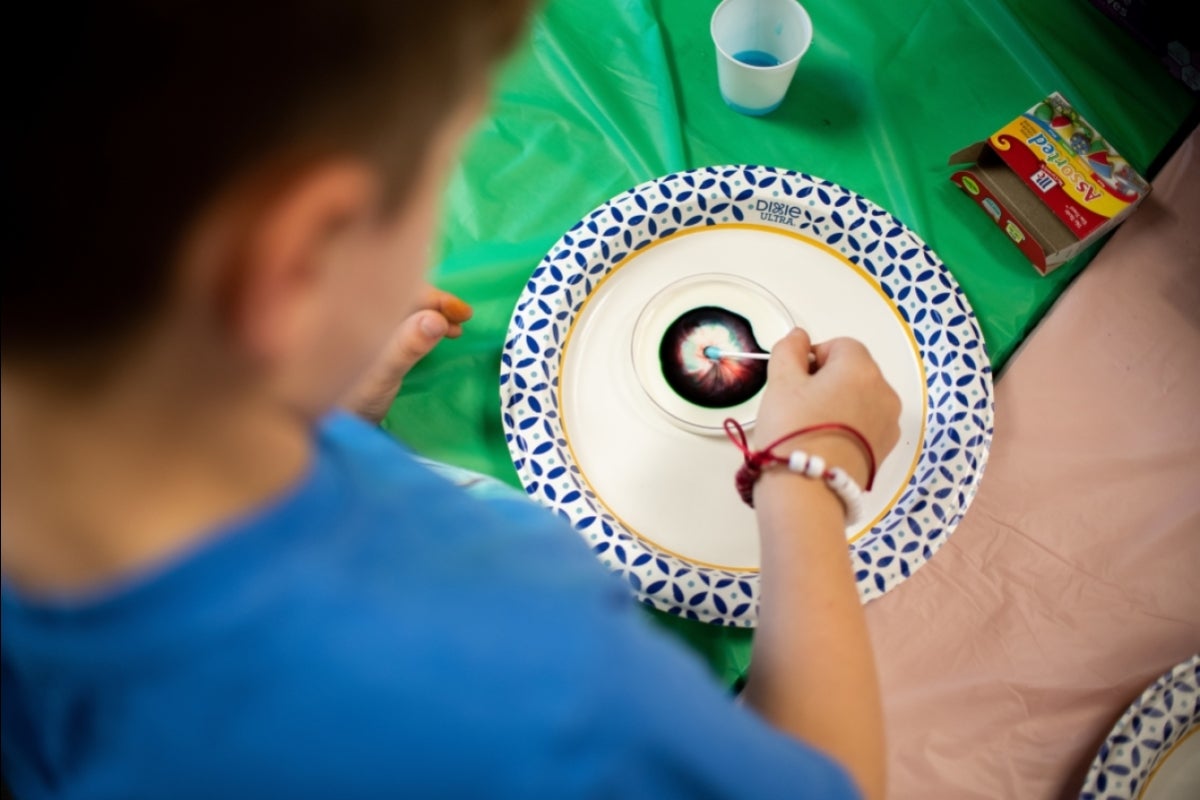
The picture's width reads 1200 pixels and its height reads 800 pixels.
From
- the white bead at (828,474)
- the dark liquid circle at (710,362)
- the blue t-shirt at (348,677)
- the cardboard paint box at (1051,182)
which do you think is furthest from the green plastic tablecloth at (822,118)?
the blue t-shirt at (348,677)

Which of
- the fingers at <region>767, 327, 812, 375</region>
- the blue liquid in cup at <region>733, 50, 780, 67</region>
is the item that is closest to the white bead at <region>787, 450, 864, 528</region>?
the fingers at <region>767, 327, 812, 375</region>

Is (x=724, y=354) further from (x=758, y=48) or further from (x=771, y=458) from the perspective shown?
(x=758, y=48)

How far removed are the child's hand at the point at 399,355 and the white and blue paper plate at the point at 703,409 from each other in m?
0.07

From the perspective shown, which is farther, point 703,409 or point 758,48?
point 758,48

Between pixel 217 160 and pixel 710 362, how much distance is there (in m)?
0.59

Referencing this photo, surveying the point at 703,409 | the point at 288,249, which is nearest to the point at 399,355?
the point at 703,409

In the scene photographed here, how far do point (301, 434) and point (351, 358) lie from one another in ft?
0.13

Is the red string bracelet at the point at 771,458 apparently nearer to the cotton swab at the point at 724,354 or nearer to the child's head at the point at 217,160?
the cotton swab at the point at 724,354

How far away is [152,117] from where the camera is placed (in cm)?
22

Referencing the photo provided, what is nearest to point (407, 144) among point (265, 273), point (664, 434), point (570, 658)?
point (265, 273)

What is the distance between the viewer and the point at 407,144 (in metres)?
0.28

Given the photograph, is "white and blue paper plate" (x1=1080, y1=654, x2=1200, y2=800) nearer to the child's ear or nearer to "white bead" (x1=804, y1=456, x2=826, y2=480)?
"white bead" (x1=804, y1=456, x2=826, y2=480)

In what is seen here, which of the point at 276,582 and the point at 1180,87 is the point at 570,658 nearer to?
the point at 276,582

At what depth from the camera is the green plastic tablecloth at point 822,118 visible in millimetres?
843
